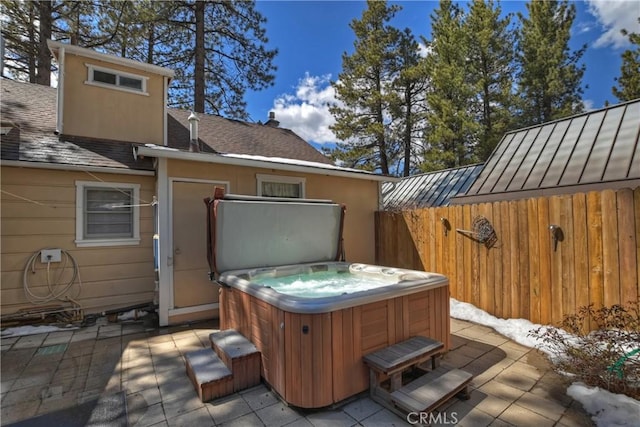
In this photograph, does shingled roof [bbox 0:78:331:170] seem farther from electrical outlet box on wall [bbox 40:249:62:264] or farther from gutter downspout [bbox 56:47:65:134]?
electrical outlet box on wall [bbox 40:249:62:264]

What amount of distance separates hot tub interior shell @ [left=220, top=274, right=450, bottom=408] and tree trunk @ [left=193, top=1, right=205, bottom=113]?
31.1 feet

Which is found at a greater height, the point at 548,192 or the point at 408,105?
the point at 408,105

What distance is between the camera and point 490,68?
41.1ft

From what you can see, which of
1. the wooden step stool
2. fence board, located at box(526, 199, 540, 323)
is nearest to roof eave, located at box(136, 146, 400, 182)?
fence board, located at box(526, 199, 540, 323)

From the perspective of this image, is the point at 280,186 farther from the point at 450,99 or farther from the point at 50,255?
the point at 450,99

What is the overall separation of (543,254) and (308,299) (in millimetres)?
3550

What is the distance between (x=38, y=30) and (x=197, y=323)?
10.3m

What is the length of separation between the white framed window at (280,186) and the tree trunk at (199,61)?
21.3 feet

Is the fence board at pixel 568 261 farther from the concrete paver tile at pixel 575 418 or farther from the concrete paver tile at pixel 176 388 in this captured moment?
the concrete paver tile at pixel 176 388

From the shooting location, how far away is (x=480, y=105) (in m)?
12.5

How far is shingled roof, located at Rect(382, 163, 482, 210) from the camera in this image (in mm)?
8930

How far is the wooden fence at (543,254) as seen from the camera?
11.2 ft

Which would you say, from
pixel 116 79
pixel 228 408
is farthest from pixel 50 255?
pixel 228 408

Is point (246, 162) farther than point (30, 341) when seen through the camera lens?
Yes
